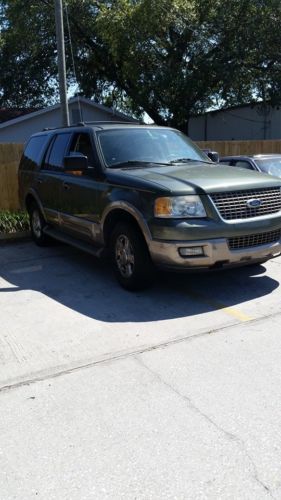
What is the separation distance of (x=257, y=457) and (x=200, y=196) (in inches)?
117

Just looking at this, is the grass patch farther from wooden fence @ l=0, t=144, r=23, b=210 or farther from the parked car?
the parked car

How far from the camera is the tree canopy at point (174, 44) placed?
70.6 ft

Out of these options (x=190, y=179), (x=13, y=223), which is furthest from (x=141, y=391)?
(x=13, y=223)

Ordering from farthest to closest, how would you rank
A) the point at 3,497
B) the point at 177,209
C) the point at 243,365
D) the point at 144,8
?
1. the point at 144,8
2. the point at 177,209
3. the point at 243,365
4. the point at 3,497

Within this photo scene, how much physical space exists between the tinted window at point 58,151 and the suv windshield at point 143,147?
1.04 meters

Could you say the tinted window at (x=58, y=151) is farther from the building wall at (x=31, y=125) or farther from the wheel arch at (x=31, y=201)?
the building wall at (x=31, y=125)

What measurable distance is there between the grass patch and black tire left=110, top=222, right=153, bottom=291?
391 cm

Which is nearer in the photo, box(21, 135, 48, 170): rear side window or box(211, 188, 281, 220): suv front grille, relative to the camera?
box(211, 188, 281, 220): suv front grille

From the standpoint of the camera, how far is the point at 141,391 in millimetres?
3576

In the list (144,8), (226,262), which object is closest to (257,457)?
(226,262)

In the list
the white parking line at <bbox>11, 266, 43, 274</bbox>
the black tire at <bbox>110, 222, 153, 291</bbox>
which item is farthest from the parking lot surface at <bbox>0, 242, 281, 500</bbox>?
the white parking line at <bbox>11, 266, 43, 274</bbox>

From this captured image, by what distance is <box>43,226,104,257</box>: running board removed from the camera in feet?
20.7

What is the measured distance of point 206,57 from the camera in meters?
23.1

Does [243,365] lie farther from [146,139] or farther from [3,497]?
[146,139]
